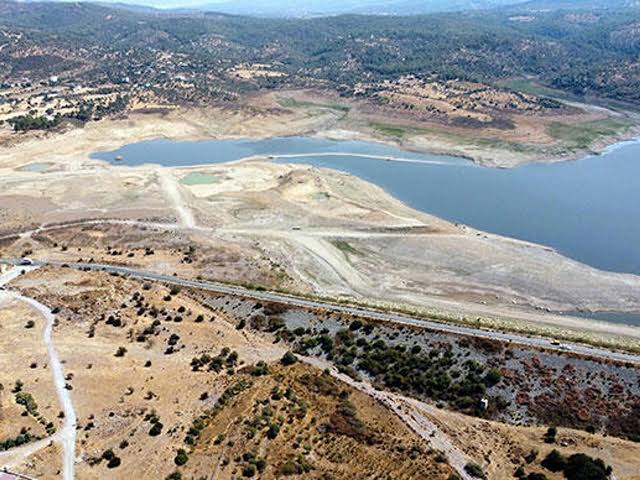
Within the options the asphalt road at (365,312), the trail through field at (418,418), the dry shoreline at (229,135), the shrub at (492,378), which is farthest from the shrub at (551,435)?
the dry shoreline at (229,135)

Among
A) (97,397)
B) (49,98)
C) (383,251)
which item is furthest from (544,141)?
(49,98)

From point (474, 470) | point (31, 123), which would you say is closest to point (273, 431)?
point (474, 470)

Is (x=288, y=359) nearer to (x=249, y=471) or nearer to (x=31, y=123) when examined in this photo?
(x=249, y=471)

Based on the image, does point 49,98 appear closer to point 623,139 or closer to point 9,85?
point 9,85

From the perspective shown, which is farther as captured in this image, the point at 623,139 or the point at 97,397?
the point at 623,139

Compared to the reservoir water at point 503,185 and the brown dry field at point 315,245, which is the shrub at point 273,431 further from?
the reservoir water at point 503,185

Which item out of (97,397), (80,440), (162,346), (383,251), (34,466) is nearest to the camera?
(34,466)
